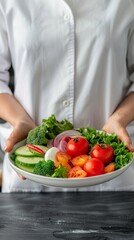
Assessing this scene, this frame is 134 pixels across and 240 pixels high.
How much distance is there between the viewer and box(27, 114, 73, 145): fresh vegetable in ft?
4.39

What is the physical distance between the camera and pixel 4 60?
1556mm

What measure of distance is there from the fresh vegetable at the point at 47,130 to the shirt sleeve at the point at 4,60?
23 centimetres

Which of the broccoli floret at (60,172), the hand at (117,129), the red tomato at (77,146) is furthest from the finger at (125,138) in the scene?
the broccoli floret at (60,172)

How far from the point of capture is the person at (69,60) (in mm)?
1468

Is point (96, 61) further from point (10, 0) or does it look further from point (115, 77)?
point (10, 0)

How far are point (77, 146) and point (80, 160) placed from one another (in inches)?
A: 1.5

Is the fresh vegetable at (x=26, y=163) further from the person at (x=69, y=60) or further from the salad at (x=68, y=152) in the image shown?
the person at (x=69, y=60)

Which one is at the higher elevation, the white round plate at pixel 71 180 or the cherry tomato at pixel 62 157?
the white round plate at pixel 71 180

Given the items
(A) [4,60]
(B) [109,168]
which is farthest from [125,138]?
(A) [4,60]

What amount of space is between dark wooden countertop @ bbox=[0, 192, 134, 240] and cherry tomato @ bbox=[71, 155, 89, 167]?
0.08 metres

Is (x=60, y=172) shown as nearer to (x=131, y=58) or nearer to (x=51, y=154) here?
(x=51, y=154)

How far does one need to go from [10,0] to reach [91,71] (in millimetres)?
319

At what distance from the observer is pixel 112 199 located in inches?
49.5

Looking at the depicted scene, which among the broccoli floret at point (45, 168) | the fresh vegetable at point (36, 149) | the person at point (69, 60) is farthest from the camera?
the person at point (69, 60)
